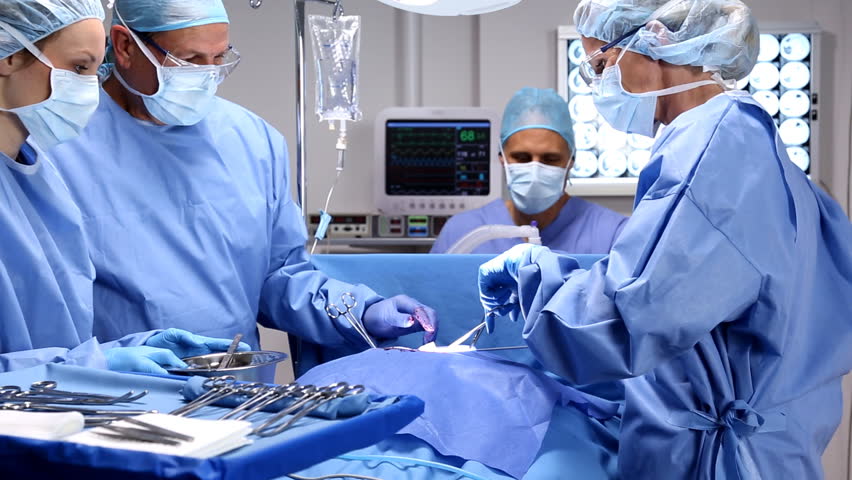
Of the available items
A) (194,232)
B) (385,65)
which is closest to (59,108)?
(194,232)

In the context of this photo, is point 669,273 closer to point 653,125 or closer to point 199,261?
point 653,125

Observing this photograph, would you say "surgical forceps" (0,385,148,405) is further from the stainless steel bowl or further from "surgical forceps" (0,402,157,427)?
the stainless steel bowl

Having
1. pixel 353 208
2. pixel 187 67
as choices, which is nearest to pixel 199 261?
pixel 187 67

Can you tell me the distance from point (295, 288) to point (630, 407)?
850 mm

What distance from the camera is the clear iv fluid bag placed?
7.48 feet

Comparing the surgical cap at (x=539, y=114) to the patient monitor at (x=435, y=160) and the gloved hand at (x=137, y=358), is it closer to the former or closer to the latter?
the patient monitor at (x=435, y=160)

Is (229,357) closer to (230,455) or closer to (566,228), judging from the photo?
(230,455)

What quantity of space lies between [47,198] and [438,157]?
220 centimetres

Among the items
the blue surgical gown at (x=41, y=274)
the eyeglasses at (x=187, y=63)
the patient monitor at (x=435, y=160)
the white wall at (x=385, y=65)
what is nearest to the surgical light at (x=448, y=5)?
the eyeglasses at (x=187, y=63)

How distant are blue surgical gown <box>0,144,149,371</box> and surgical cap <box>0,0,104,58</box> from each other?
20 cm

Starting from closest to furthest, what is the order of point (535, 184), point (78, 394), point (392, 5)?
point (78, 394), point (392, 5), point (535, 184)

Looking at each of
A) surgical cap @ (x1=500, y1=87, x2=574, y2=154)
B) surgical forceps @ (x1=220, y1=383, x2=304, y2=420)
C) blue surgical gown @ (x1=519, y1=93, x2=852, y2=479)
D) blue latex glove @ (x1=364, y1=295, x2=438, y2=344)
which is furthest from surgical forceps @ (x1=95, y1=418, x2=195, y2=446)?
surgical cap @ (x1=500, y1=87, x2=574, y2=154)

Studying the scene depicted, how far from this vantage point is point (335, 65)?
90.3 inches

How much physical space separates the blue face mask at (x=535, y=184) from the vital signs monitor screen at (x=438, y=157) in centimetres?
65
